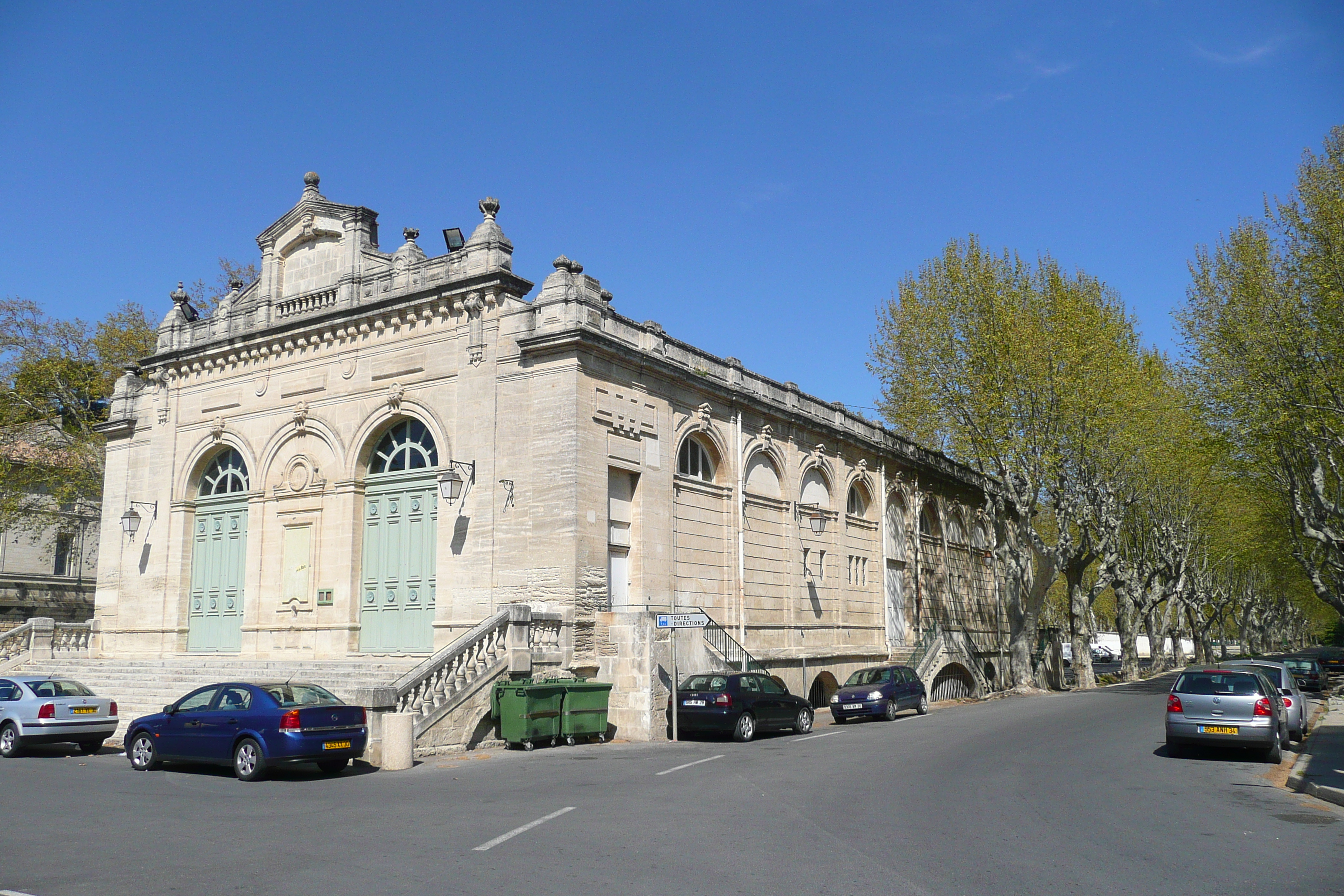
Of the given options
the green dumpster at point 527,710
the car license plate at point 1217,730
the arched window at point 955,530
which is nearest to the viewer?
the car license plate at point 1217,730

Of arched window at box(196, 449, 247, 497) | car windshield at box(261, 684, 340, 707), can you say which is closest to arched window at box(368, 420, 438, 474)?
arched window at box(196, 449, 247, 497)

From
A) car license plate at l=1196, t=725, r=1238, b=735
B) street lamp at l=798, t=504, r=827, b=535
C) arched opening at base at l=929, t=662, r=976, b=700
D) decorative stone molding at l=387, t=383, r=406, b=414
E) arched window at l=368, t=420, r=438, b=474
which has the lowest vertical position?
arched opening at base at l=929, t=662, r=976, b=700

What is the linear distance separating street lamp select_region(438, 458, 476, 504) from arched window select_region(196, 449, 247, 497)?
796 cm

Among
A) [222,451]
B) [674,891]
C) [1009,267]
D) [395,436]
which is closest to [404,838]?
[674,891]

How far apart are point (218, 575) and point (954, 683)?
2518 cm

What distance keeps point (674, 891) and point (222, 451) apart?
25346 millimetres

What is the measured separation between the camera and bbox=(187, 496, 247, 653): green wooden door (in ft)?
91.0

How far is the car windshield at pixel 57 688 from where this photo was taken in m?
18.2

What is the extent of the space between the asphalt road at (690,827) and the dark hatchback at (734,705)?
2703 millimetres

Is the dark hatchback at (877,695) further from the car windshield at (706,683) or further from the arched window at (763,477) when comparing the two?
the car windshield at (706,683)

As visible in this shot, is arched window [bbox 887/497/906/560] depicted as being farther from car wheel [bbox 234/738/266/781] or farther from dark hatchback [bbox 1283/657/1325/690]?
car wheel [bbox 234/738/266/781]

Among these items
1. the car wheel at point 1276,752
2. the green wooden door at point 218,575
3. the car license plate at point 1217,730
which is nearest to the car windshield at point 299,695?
the car license plate at point 1217,730

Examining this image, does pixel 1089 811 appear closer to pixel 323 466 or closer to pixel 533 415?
pixel 533 415

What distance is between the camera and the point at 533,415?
22906 mm
